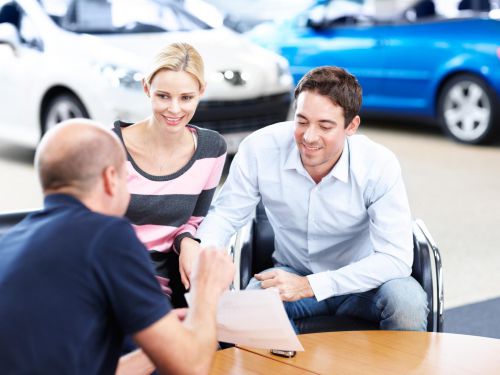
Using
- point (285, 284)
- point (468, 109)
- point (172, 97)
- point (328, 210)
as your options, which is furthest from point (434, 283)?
point (468, 109)

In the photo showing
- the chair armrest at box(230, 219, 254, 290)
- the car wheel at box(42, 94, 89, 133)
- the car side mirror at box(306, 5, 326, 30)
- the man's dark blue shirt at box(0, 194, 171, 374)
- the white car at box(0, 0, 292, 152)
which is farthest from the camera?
the car side mirror at box(306, 5, 326, 30)

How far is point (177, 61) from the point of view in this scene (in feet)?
9.91

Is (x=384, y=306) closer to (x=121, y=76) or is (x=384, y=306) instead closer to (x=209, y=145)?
(x=209, y=145)

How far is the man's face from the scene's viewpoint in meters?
2.99

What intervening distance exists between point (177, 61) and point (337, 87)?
534mm

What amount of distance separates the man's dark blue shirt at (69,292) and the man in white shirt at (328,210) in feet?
3.67

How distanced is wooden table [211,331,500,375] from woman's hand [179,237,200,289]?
1.58 ft

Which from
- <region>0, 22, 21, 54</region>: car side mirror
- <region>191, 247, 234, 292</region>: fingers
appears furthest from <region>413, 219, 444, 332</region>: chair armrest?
<region>0, 22, 21, 54</region>: car side mirror

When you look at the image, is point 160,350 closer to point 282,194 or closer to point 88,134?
point 88,134

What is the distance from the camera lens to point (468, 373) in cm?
236

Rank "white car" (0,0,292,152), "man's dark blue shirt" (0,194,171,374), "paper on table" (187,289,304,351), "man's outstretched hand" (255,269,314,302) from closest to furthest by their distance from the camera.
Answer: "man's dark blue shirt" (0,194,171,374) → "paper on table" (187,289,304,351) → "man's outstretched hand" (255,269,314,302) → "white car" (0,0,292,152)

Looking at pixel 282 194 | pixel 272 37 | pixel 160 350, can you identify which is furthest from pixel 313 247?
pixel 272 37

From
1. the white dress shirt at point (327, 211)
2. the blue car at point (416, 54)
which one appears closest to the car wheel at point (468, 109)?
the blue car at point (416, 54)

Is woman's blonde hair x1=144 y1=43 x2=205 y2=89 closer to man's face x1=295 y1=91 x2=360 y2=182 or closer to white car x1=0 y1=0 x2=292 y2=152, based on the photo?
man's face x1=295 y1=91 x2=360 y2=182
